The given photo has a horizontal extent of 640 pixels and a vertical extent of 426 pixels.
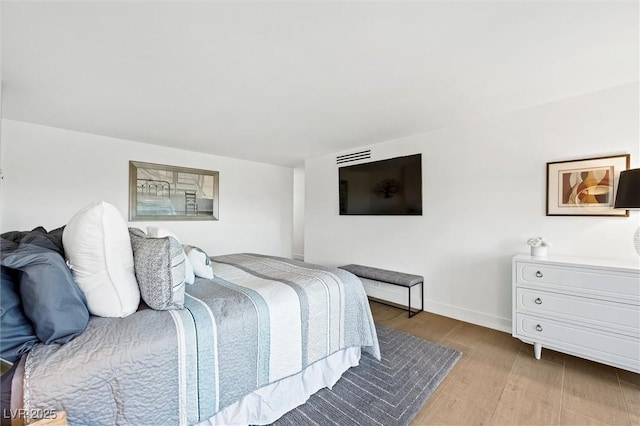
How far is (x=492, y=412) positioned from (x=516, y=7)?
7.41 feet

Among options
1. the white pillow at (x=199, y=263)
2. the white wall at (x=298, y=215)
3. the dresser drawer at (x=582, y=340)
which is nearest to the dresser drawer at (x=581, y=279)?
the dresser drawer at (x=582, y=340)

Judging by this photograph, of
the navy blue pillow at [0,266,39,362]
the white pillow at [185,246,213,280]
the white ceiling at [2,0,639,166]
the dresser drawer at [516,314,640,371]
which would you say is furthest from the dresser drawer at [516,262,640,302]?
the navy blue pillow at [0,266,39,362]

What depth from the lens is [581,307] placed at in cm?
195

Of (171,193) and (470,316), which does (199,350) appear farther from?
(171,193)

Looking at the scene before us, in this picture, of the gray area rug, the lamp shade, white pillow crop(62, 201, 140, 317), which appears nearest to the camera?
white pillow crop(62, 201, 140, 317)

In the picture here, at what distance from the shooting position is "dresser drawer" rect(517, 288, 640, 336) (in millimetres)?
1777

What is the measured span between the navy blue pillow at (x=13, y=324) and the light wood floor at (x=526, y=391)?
1.88 m

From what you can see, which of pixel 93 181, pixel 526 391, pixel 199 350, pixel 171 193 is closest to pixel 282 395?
pixel 199 350

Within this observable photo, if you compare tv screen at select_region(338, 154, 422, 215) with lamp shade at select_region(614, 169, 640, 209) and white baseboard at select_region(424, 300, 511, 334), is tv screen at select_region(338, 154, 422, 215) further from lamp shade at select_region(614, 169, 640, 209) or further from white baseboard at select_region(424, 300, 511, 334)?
lamp shade at select_region(614, 169, 640, 209)

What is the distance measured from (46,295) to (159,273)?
1.32 feet

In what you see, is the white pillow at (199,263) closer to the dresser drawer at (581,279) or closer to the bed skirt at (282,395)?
the bed skirt at (282,395)

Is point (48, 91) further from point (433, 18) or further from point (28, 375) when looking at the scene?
point (433, 18)

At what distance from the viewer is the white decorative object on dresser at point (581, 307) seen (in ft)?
5.84

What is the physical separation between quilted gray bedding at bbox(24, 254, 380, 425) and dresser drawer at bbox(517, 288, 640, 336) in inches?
54.4
